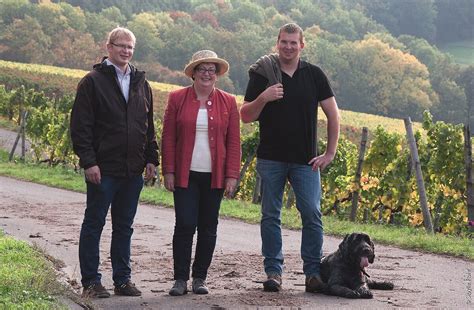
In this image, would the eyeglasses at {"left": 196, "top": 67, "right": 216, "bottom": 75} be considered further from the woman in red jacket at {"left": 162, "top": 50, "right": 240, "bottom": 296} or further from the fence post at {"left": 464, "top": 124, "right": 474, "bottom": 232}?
the fence post at {"left": 464, "top": 124, "right": 474, "bottom": 232}

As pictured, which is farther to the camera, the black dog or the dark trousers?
the dark trousers

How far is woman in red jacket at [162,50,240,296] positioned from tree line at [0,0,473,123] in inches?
3626

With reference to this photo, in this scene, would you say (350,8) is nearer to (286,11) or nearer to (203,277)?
(286,11)

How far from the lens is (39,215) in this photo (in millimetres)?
15055

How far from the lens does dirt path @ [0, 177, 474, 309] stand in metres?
7.58

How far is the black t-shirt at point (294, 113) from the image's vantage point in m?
8.00

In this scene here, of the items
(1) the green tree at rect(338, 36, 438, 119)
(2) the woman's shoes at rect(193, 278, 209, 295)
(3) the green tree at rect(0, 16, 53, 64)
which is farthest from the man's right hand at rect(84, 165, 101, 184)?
(3) the green tree at rect(0, 16, 53, 64)

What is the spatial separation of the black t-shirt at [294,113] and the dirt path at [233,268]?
44.5 inches

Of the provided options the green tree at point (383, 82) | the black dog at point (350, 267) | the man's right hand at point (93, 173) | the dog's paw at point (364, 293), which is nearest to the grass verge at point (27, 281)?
the man's right hand at point (93, 173)

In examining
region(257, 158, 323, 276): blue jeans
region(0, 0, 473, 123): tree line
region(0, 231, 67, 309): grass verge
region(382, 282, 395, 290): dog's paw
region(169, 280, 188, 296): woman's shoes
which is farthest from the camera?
region(0, 0, 473, 123): tree line

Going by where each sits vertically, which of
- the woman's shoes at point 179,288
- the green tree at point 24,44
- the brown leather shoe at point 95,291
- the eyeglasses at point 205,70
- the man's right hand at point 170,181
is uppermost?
the green tree at point 24,44

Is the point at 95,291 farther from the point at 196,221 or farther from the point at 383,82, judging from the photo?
the point at 383,82

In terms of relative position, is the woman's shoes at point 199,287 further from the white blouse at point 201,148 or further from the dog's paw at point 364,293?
the dog's paw at point 364,293

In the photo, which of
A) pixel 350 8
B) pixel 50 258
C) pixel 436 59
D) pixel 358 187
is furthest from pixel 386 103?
pixel 50 258
